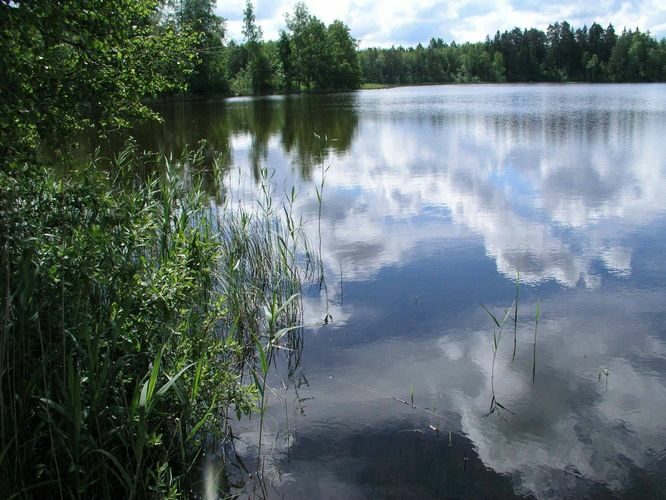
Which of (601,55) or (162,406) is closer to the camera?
(162,406)

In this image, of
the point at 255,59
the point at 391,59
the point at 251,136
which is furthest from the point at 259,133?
the point at 391,59

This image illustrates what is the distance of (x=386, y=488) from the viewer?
440 centimetres

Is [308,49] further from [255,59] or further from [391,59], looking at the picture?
[391,59]

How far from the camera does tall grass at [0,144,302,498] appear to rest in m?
3.44

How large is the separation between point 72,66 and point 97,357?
9.57ft

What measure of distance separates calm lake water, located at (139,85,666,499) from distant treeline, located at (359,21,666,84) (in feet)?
391

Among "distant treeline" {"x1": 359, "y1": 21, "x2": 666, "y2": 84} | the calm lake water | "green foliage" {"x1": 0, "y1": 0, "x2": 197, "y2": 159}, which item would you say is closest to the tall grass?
"green foliage" {"x1": 0, "y1": 0, "x2": 197, "y2": 159}

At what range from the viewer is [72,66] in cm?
532

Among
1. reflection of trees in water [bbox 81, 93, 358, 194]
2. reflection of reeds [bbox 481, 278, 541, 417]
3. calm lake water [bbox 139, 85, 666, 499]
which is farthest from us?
reflection of trees in water [bbox 81, 93, 358, 194]

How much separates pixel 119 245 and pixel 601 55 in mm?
150494

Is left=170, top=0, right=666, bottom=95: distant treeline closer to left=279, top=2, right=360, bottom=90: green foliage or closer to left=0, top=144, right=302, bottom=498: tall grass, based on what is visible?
left=279, top=2, right=360, bottom=90: green foliage

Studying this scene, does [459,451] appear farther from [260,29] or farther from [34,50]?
[260,29]

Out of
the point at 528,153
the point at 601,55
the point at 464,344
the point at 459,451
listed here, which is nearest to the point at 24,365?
the point at 459,451

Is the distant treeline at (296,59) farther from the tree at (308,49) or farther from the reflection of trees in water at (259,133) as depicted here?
the reflection of trees in water at (259,133)
